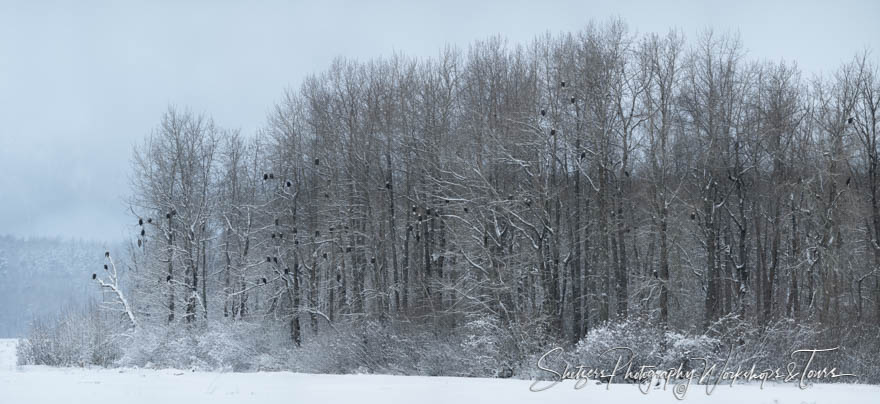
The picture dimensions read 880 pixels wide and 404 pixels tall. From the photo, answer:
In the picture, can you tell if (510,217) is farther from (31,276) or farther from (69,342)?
(31,276)

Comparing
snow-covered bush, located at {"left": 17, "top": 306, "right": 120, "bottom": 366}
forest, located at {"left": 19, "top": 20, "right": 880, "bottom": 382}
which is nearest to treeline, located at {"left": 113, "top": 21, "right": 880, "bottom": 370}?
forest, located at {"left": 19, "top": 20, "right": 880, "bottom": 382}

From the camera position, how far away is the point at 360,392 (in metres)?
12.8

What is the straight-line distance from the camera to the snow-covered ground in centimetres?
1203

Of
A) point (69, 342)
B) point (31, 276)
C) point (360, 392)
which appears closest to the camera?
point (360, 392)

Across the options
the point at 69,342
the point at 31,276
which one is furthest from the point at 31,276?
the point at 69,342

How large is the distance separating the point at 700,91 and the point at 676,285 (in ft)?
24.3

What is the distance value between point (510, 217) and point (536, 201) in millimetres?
1433

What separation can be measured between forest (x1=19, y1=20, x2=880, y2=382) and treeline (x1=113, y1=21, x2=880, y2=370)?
0.43ft

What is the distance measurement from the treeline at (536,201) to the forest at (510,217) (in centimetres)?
13

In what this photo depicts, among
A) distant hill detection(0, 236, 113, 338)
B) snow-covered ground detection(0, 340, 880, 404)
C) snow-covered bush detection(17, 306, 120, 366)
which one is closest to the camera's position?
snow-covered ground detection(0, 340, 880, 404)

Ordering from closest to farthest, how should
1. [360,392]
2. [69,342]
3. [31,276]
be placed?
[360,392] → [69,342] → [31,276]

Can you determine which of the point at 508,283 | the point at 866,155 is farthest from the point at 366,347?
the point at 866,155

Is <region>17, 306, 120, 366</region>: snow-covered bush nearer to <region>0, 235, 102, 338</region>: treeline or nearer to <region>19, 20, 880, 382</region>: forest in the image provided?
<region>19, 20, 880, 382</region>: forest

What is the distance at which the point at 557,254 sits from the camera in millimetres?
25453
